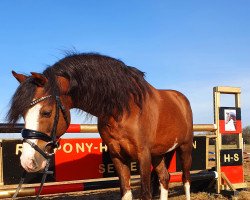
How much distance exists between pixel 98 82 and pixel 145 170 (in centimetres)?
119

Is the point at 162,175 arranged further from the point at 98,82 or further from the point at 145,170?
the point at 98,82

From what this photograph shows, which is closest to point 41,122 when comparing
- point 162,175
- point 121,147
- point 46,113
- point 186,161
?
point 46,113

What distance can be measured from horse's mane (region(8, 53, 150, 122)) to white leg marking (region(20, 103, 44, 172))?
42cm

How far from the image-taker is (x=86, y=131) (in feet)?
18.6

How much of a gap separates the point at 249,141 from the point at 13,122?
40.7m

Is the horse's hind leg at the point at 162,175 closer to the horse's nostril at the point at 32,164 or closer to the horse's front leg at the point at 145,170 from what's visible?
the horse's front leg at the point at 145,170

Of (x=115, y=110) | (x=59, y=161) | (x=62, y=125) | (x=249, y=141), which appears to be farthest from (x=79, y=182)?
(x=249, y=141)

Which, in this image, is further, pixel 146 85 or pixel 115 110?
pixel 146 85

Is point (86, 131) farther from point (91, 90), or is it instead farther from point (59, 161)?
point (91, 90)

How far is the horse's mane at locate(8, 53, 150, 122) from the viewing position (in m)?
3.67

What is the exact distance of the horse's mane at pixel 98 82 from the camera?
367cm

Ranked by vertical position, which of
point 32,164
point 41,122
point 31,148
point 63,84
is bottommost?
point 32,164

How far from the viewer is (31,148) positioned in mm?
3080

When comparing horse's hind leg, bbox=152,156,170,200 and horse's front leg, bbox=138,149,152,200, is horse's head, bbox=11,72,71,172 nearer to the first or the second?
horse's front leg, bbox=138,149,152,200
